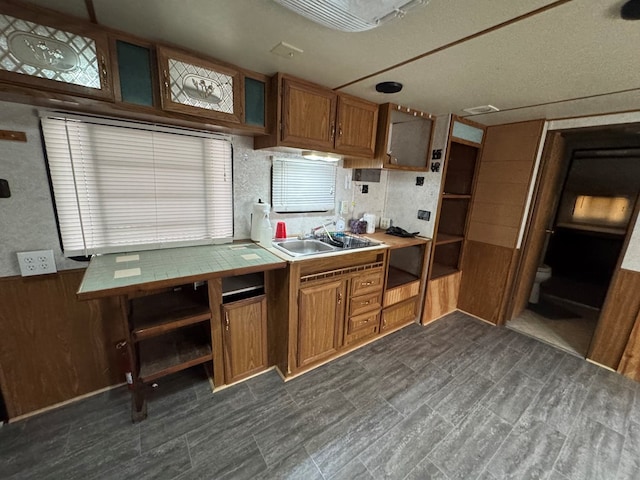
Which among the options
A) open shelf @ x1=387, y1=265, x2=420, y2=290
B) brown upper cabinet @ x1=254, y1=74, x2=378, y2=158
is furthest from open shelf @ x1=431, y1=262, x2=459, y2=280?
brown upper cabinet @ x1=254, y1=74, x2=378, y2=158

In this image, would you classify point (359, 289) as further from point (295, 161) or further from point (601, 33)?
point (601, 33)

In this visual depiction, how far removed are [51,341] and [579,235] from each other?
572cm

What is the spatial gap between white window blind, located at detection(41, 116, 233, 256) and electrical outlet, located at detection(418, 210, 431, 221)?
6.42ft

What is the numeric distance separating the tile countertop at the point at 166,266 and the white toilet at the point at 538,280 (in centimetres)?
349

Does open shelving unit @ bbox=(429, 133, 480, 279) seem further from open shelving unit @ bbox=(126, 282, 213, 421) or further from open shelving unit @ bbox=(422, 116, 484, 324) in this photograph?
open shelving unit @ bbox=(126, 282, 213, 421)

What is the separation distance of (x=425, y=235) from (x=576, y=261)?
2764 mm

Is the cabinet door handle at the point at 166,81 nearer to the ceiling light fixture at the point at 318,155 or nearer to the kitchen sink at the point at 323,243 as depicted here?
the ceiling light fixture at the point at 318,155

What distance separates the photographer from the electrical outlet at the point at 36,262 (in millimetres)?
1397

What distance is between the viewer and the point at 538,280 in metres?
3.29

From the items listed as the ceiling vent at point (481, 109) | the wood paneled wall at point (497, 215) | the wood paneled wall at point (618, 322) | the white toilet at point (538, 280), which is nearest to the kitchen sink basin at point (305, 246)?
the ceiling vent at point (481, 109)

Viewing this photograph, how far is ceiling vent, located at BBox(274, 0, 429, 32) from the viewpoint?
3.05ft

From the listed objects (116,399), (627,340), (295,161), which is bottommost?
(116,399)

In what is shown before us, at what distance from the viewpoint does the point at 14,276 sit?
1.40 m

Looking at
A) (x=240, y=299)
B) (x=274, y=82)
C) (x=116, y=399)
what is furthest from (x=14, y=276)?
(x=274, y=82)
